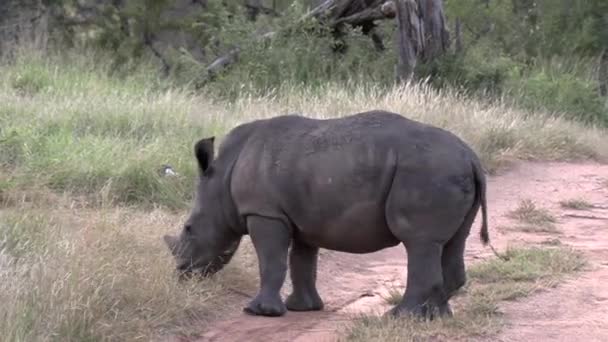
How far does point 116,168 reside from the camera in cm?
886

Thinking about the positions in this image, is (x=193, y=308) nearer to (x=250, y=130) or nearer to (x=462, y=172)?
(x=250, y=130)

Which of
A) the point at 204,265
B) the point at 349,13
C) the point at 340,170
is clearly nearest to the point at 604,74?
the point at 349,13

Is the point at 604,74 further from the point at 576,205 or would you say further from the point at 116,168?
the point at 116,168

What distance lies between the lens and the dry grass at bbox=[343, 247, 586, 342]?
18.6 feet

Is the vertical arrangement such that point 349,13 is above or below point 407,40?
below

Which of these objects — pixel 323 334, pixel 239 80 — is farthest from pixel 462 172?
pixel 239 80

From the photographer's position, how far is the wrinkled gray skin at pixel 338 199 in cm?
588

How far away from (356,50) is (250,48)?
1.66 meters

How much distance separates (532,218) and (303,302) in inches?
144

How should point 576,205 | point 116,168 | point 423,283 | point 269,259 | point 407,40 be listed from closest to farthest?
point 423,283
point 269,259
point 116,168
point 576,205
point 407,40

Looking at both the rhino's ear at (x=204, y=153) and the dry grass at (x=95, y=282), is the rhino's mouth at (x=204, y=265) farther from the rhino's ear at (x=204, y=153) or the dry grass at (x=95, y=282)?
the rhino's ear at (x=204, y=153)

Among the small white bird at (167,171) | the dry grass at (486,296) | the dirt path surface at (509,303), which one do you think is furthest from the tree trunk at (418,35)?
the dry grass at (486,296)

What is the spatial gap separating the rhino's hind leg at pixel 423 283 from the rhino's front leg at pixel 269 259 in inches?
29.2

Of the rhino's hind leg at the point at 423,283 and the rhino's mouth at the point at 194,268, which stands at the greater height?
the rhino's hind leg at the point at 423,283
